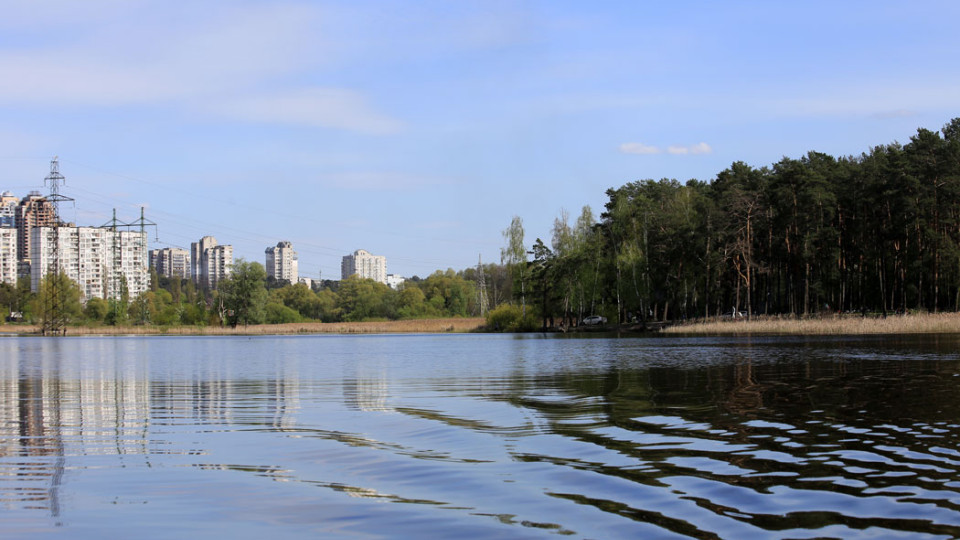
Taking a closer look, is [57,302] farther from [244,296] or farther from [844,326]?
[844,326]

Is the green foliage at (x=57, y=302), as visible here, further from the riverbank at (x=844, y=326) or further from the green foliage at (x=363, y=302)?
the riverbank at (x=844, y=326)

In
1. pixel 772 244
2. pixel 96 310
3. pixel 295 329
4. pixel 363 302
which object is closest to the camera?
pixel 772 244

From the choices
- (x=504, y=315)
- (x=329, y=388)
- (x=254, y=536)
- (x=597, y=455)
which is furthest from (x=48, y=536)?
(x=504, y=315)

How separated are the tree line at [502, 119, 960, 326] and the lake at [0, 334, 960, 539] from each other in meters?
Result: 52.7

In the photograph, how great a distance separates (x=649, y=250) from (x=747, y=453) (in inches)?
3278

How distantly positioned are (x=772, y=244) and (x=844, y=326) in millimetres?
22094

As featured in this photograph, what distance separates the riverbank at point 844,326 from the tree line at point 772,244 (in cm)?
707

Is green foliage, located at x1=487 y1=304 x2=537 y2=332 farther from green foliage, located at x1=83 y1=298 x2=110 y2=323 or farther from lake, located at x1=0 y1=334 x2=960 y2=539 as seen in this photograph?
lake, located at x1=0 y1=334 x2=960 y2=539

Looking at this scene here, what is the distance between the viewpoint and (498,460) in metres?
12.6

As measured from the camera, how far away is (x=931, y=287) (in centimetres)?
→ 7662

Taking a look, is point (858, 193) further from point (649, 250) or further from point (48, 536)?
point (48, 536)

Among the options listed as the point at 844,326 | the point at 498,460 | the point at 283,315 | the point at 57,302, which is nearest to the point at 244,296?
the point at 57,302

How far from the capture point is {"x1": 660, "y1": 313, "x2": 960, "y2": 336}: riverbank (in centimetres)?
5934

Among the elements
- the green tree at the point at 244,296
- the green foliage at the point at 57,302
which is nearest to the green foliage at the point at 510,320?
the green tree at the point at 244,296
